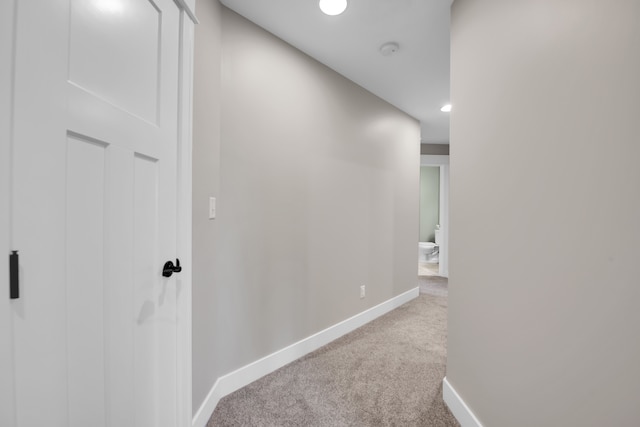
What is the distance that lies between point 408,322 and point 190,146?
8.77 ft

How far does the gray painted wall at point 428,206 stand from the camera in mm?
7000

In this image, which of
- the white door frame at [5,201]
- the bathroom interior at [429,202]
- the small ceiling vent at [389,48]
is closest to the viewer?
the white door frame at [5,201]

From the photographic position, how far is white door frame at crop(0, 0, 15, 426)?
0.51 meters

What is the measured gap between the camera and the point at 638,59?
65 centimetres

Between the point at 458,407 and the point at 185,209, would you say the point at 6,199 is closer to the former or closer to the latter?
the point at 185,209

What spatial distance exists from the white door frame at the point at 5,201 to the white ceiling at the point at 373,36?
1416 mm

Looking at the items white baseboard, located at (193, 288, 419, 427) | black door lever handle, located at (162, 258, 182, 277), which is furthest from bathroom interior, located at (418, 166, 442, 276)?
black door lever handle, located at (162, 258, 182, 277)

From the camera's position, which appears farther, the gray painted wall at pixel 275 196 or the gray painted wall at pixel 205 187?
the gray painted wall at pixel 275 196

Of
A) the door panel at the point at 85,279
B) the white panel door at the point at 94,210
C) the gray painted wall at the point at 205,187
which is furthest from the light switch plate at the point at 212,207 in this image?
the door panel at the point at 85,279

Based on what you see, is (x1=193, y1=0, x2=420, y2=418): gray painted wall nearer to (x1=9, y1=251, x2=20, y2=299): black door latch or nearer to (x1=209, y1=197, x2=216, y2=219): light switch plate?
(x1=209, y1=197, x2=216, y2=219): light switch plate

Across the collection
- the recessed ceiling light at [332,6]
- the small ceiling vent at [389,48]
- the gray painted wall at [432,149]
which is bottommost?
the gray painted wall at [432,149]

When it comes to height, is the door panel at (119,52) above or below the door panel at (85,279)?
above

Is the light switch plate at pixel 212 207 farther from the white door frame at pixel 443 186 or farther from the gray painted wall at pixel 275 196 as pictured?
the white door frame at pixel 443 186

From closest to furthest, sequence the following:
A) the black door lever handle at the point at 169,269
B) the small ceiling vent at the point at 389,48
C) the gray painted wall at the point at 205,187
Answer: the black door lever handle at the point at 169,269, the gray painted wall at the point at 205,187, the small ceiling vent at the point at 389,48
